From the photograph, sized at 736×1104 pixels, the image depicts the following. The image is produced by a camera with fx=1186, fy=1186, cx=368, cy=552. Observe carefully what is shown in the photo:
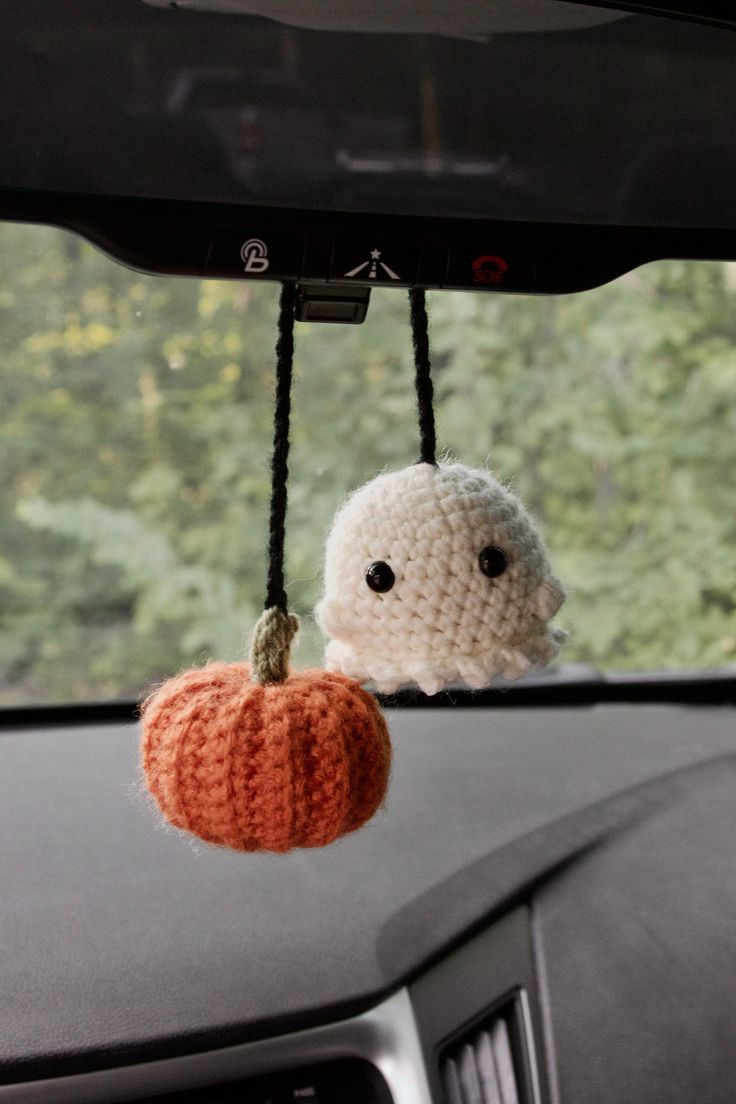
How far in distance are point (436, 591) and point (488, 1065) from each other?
0.82 m

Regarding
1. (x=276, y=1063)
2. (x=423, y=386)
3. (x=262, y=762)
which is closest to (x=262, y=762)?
(x=262, y=762)

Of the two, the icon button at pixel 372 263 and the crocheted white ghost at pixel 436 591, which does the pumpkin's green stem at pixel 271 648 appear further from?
the icon button at pixel 372 263

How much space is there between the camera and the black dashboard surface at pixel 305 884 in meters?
1.14

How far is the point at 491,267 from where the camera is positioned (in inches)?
29.0

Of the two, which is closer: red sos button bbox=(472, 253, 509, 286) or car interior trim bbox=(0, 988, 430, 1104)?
red sos button bbox=(472, 253, 509, 286)

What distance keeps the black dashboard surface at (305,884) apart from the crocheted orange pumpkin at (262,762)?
0.48m

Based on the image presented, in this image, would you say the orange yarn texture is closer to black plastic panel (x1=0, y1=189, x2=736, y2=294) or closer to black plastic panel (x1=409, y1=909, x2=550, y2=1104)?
black plastic panel (x1=0, y1=189, x2=736, y2=294)

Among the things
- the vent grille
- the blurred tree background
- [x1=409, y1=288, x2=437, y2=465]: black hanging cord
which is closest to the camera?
[x1=409, y1=288, x2=437, y2=465]: black hanging cord

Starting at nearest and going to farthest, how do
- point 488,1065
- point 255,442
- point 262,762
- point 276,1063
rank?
point 262,762, point 276,1063, point 488,1065, point 255,442

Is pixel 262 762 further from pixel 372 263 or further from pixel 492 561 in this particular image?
pixel 372 263

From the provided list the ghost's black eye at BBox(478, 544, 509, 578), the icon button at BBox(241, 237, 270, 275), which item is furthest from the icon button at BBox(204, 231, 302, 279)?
the ghost's black eye at BBox(478, 544, 509, 578)

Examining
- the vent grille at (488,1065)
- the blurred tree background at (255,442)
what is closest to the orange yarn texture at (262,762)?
the vent grille at (488,1065)

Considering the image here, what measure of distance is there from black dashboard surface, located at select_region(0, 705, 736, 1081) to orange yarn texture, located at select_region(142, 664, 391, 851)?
0.48 metres

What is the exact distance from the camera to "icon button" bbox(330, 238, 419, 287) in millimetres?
703
